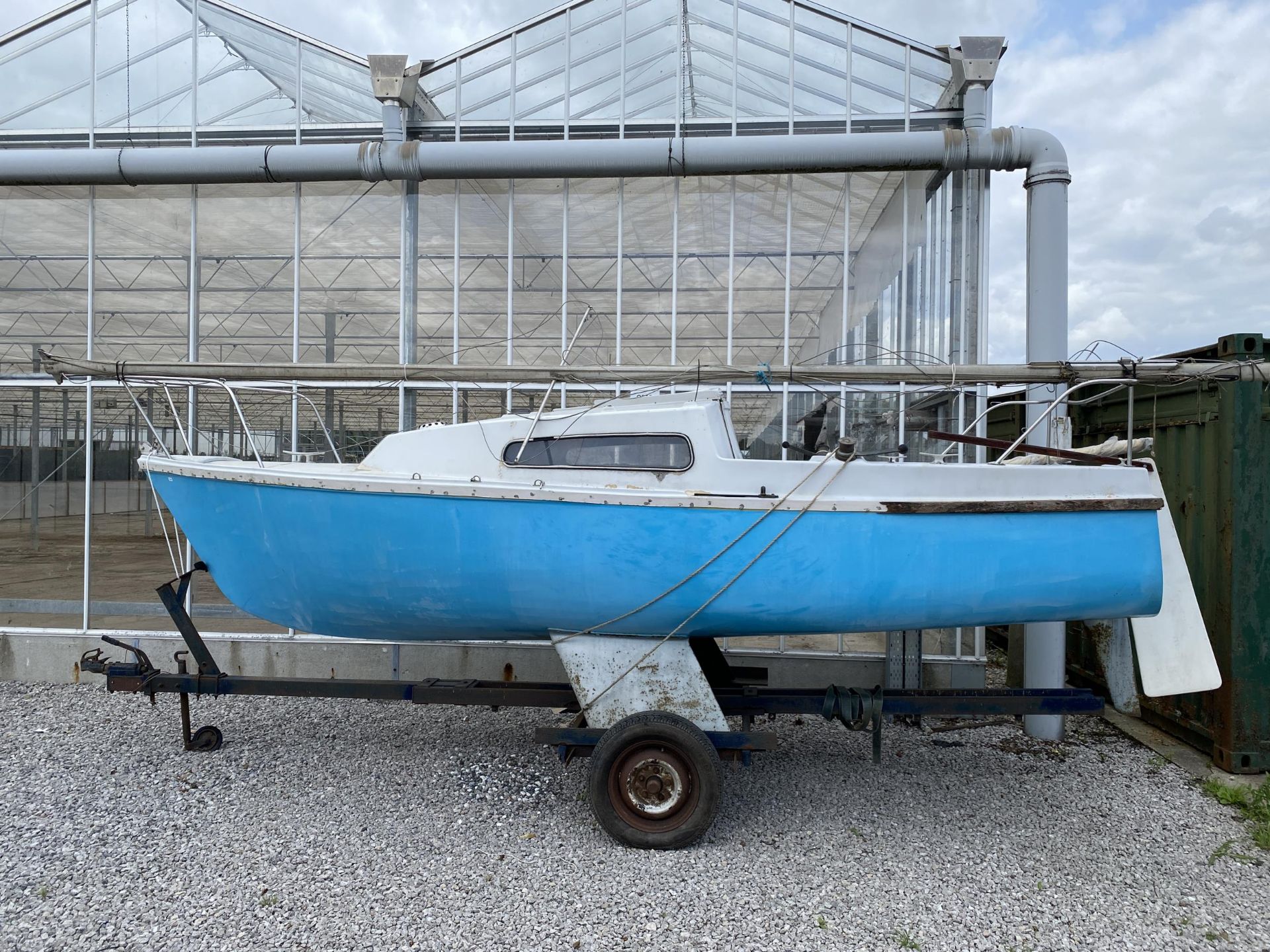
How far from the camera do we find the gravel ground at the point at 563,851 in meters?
2.88

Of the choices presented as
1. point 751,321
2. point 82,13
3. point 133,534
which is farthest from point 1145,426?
point 133,534

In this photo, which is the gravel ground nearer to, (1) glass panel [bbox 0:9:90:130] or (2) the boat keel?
(2) the boat keel

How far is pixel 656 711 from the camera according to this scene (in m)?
3.62

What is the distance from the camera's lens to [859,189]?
6051 millimetres

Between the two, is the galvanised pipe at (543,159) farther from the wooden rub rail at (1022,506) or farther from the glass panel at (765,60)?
the wooden rub rail at (1022,506)

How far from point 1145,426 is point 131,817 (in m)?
6.70

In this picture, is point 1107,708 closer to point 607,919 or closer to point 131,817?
point 607,919

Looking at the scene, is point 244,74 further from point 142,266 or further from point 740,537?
point 740,537

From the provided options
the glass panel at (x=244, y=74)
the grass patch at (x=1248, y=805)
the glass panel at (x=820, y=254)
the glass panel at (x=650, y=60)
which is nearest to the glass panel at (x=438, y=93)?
the glass panel at (x=244, y=74)

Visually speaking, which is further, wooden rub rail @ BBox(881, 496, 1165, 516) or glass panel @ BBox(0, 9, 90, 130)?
glass panel @ BBox(0, 9, 90, 130)

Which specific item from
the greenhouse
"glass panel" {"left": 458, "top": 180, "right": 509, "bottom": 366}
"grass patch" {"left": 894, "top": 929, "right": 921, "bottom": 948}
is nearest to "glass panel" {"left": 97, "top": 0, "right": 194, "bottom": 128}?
the greenhouse

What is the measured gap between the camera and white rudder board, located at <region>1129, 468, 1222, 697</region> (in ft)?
12.2

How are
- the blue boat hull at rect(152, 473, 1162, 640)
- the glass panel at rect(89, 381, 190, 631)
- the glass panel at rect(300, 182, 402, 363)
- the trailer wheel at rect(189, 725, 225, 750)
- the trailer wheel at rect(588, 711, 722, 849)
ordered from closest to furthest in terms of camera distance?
the trailer wheel at rect(588, 711, 722, 849)
the blue boat hull at rect(152, 473, 1162, 640)
the trailer wheel at rect(189, 725, 225, 750)
the glass panel at rect(300, 182, 402, 363)
the glass panel at rect(89, 381, 190, 631)

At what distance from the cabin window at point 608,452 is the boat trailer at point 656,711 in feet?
3.58
